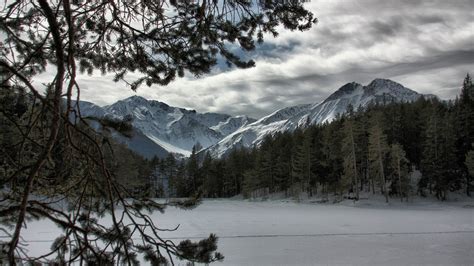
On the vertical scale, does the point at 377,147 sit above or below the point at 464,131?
below

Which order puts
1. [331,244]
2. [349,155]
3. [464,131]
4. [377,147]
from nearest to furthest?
[331,244]
[377,147]
[349,155]
[464,131]

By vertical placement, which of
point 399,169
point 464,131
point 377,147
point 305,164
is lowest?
point 399,169

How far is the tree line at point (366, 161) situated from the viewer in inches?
1634

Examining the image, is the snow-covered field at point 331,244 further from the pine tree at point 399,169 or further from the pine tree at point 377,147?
the pine tree at point 399,169

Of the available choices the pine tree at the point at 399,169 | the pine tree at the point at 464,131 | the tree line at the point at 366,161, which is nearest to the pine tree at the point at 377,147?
the tree line at the point at 366,161

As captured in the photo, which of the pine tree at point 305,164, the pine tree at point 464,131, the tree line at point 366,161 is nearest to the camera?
the tree line at point 366,161

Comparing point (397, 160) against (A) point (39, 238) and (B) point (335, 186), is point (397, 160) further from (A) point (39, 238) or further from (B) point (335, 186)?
(A) point (39, 238)

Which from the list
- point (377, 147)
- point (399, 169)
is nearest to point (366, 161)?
point (399, 169)

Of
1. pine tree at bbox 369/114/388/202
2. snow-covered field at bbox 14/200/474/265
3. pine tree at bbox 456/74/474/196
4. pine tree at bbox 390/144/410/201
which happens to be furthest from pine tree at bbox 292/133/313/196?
snow-covered field at bbox 14/200/474/265

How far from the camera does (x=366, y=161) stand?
50344 millimetres

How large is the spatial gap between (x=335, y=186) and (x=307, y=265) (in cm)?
4062

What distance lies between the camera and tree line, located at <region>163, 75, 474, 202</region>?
41500 millimetres

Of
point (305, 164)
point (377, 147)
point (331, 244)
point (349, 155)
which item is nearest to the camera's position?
point (331, 244)

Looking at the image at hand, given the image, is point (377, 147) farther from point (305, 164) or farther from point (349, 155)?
point (305, 164)
